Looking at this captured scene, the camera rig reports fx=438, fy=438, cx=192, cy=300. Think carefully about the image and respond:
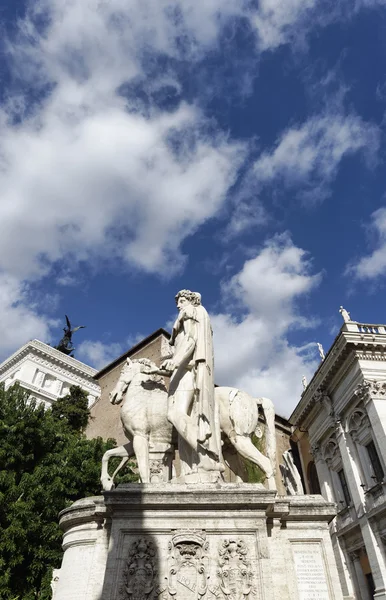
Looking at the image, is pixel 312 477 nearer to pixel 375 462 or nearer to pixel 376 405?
pixel 375 462

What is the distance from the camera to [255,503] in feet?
16.9

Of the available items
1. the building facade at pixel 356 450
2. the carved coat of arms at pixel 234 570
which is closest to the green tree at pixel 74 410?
the building facade at pixel 356 450

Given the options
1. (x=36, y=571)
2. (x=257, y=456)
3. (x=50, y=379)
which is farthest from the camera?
(x=50, y=379)

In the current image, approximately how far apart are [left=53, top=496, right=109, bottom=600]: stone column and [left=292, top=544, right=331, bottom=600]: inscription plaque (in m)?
2.29

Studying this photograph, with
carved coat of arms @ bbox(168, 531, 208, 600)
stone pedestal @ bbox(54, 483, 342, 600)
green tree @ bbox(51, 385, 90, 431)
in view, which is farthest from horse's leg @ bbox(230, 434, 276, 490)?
green tree @ bbox(51, 385, 90, 431)

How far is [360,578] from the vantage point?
21859mm

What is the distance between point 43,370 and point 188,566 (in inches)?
1774

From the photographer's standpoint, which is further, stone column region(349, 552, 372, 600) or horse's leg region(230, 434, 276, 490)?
stone column region(349, 552, 372, 600)

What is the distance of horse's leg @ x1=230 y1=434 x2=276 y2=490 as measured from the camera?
6.15 meters

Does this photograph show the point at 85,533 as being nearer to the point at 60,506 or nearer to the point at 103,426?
the point at 60,506

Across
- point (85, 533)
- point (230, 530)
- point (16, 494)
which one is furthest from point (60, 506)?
point (230, 530)

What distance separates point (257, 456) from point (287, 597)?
182 cm

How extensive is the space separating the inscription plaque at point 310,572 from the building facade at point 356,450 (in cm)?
1656

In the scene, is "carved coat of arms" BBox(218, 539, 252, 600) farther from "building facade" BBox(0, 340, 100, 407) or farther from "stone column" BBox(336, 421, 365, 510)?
"building facade" BBox(0, 340, 100, 407)
